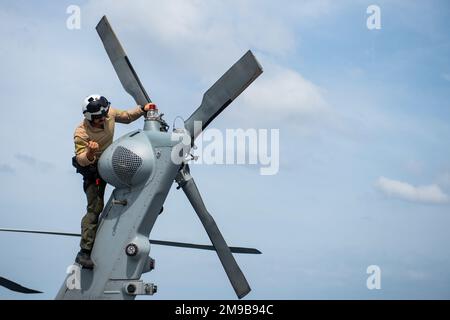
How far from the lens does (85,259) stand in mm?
14766

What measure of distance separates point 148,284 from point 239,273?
2319 mm

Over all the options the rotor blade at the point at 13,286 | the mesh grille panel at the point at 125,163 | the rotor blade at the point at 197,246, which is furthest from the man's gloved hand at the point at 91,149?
the rotor blade at the point at 13,286

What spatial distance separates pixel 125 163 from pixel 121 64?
3.46 meters

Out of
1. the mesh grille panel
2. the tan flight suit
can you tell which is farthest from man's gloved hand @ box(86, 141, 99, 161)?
the mesh grille panel

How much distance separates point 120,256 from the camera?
1462 cm

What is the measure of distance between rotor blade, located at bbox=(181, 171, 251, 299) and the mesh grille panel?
1.46 meters

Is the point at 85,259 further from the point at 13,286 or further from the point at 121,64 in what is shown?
the point at 121,64

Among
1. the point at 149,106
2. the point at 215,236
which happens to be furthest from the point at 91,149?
the point at 215,236

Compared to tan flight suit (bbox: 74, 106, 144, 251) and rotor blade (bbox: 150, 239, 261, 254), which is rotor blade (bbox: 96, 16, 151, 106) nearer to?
tan flight suit (bbox: 74, 106, 144, 251)

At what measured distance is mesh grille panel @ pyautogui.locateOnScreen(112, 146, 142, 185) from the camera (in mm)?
14633

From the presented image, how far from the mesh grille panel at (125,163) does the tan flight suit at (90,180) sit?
2.07 feet

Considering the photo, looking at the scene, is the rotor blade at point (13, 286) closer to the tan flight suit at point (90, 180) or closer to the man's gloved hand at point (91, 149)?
the tan flight suit at point (90, 180)
